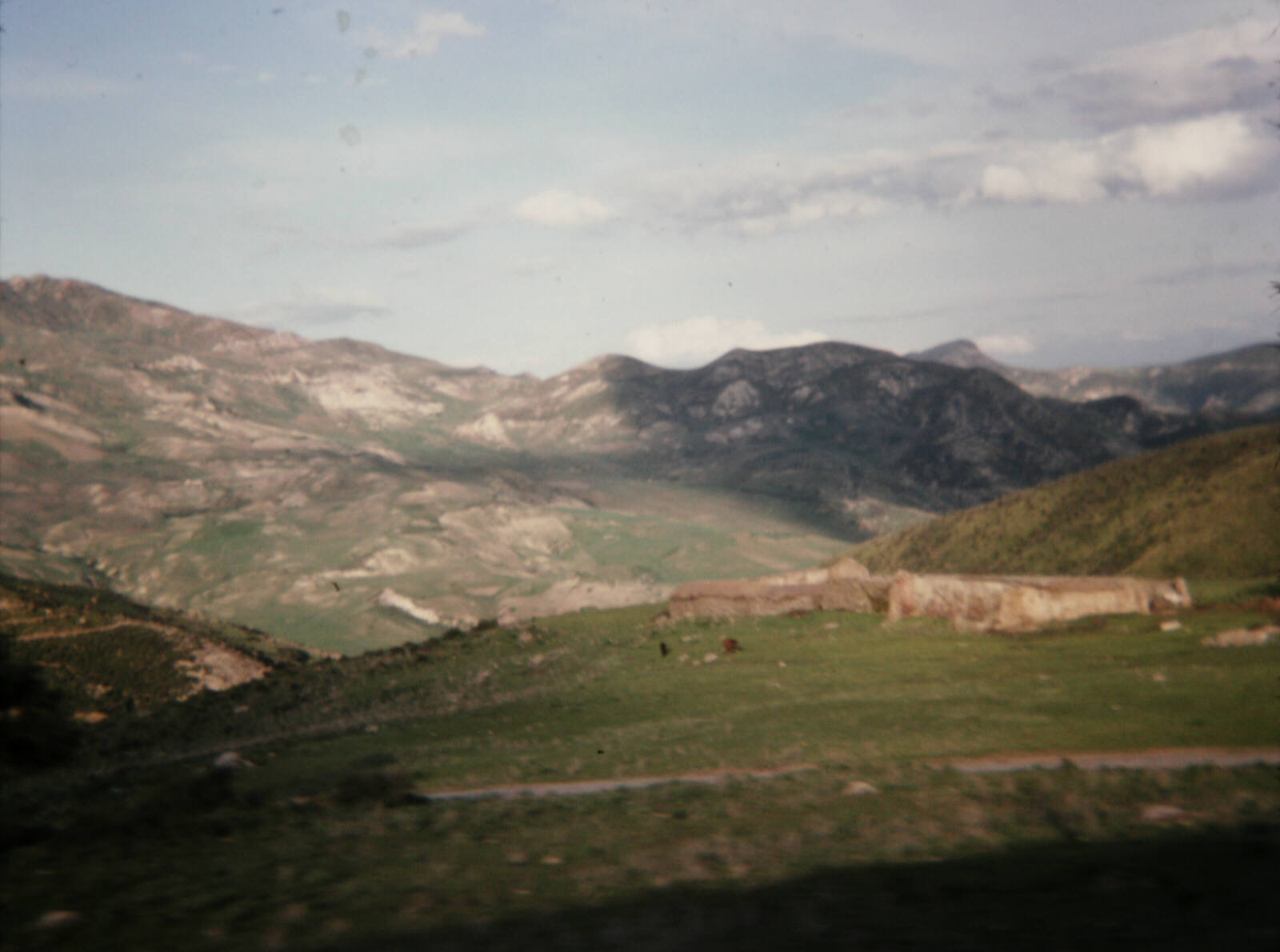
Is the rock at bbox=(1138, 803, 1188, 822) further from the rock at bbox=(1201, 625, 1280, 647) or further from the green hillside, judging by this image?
the green hillside

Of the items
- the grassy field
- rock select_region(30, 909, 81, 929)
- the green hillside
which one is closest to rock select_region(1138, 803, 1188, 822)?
the grassy field

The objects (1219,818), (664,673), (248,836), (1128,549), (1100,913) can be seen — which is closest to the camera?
(1100,913)

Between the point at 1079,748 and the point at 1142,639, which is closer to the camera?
the point at 1079,748

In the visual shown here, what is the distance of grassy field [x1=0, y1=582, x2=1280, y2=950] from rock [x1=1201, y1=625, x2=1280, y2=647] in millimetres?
671

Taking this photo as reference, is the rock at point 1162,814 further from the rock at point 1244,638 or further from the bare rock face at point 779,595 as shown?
the bare rock face at point 779,595

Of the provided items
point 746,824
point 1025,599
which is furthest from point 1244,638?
point 746,824

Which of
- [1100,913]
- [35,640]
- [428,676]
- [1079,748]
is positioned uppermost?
[1100,913]

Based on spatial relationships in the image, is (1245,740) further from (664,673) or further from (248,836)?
(664,673)

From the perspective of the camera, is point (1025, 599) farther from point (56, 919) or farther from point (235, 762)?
point (56, 919)

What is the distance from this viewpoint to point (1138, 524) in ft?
244

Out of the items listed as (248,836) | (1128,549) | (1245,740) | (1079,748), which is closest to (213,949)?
(248,836)

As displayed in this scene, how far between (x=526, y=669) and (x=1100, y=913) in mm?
33016

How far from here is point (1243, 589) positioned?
3572cm

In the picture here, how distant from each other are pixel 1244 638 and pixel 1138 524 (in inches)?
2077
